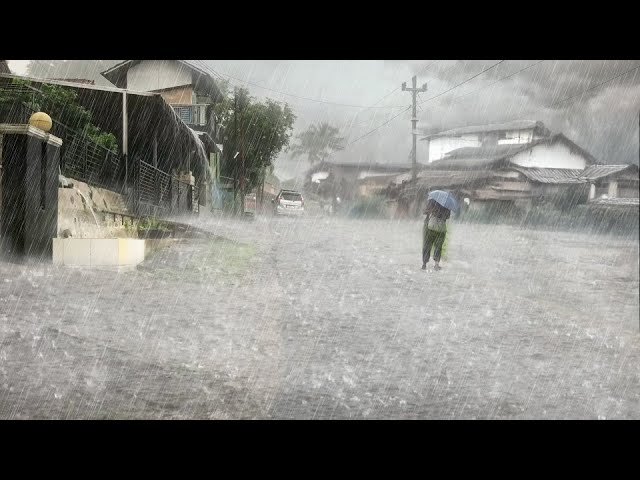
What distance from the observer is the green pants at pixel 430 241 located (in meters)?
4.20

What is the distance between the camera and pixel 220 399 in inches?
135

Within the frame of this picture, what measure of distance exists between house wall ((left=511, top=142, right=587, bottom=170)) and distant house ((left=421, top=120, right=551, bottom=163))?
9cm

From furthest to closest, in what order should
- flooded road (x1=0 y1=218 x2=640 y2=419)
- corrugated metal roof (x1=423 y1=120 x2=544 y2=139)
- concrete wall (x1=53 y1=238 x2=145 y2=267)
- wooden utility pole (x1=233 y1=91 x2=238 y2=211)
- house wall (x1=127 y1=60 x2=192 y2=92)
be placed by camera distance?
corrugated metal roof (x1=423 y1=120 x2=544 y2=139) → wooden utility pole (x1=233 y1=91 x2=238 y2=211) → concrete wall (x1=53 y1=238 x2=145 y2=267) → house wall (x1=127 y1=60 x2=192 y2=92) → flooded road (x1=0 y1=218 x2=640 y2=419)

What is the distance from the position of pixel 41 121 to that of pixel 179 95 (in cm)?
82

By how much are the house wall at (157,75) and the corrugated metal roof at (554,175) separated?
2230 millimetres

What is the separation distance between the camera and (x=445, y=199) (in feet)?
13.7

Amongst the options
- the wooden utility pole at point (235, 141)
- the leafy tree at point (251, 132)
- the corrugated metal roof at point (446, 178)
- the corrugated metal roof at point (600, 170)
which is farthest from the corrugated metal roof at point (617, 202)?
the wooden utility pole at point (235, 141)

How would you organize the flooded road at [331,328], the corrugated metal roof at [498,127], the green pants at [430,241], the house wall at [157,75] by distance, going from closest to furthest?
the flooded road at [331,328] → the house wall at [157,75] → the corrugated metal roof at [498,127] → the green pants at [430,241]

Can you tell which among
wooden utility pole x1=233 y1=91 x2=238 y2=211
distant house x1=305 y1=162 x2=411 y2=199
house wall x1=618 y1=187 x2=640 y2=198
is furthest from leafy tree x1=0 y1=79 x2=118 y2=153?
house wall x1=618 y1=187 x2=640 y2=198

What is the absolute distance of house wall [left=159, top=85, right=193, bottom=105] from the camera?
3.90 m

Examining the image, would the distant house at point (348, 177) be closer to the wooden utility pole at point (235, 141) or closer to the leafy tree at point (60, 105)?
the wooden utility pole at point (235, 141)

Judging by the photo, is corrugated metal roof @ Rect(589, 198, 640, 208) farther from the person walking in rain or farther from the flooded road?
the person walking in rain

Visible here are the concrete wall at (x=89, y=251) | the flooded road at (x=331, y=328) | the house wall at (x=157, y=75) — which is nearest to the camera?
the flooded road at (x=331, y=328)

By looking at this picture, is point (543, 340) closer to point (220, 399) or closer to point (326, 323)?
point (326, 323)
